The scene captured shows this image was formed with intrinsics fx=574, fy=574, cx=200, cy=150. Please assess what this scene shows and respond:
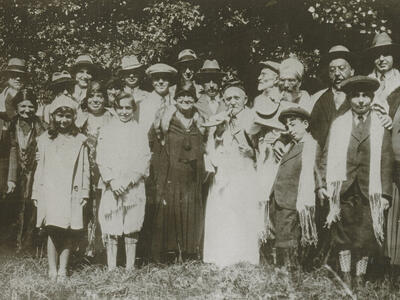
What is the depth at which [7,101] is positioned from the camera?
544cm

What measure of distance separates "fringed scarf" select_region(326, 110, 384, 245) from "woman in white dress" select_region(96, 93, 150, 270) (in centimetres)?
161

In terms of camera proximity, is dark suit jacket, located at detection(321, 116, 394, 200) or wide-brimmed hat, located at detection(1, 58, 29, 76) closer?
dark suit jacket, located at detection(321, 116, 394, 200)

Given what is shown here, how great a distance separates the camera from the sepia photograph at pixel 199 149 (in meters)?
4.77

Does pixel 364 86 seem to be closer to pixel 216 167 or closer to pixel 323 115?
pixel 323 115

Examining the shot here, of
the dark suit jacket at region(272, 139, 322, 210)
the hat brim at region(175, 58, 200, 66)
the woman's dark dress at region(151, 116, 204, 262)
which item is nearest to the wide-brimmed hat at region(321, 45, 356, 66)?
the dark suit jacket at region(272, 139, 322, 210)

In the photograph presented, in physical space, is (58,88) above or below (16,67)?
below

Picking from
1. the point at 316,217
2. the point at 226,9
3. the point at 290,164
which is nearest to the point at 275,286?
the point at 316,217

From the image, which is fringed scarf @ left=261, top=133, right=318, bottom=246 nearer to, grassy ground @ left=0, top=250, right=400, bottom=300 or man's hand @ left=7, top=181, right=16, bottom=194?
grassy ground @ left=0, top=250, right=400, bottom=300

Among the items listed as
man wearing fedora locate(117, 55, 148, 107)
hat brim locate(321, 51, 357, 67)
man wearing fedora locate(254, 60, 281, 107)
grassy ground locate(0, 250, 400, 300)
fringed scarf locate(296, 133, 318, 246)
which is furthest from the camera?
man wearing fedora locate(117, 55, 148, 107)

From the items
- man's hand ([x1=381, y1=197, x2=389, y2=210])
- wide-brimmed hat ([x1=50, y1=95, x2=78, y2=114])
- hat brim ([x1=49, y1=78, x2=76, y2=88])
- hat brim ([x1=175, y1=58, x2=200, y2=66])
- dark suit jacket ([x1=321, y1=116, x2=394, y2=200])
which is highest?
hat brim ([x1=175, y1=58, x2=200, y2=66])

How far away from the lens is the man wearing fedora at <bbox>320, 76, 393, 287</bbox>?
468cm

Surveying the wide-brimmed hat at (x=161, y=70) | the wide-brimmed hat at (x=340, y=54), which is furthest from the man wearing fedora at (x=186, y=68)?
the wide-brimmed hat at (x=340, y=54)

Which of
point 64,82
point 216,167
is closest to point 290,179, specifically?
point 216,167

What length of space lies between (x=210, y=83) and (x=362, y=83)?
4.56ft
